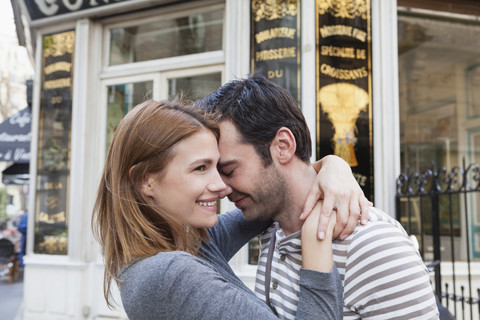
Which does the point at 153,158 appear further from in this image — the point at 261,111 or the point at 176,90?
the point at 176,90

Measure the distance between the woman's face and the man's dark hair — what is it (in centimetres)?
16

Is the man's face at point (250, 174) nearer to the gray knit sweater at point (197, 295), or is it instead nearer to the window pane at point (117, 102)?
the gray knit sweater at point (197, 295)

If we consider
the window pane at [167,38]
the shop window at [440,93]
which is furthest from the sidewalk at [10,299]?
the shop window at [440,93]

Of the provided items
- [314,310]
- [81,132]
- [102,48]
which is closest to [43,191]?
[81,132]

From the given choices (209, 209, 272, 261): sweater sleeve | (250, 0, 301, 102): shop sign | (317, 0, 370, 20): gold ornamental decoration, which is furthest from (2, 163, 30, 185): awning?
(209, 209, 272, 261): sweater sleeve

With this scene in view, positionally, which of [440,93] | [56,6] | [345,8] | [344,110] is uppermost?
[56,6]

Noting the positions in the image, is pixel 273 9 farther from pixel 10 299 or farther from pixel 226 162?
pixel 10 299

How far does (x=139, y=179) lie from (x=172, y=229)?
8.6 inches

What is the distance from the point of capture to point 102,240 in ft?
5.35

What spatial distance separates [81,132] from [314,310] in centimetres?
532

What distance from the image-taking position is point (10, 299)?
26.8ft

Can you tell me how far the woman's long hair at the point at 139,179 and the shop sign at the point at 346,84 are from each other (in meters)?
3.28

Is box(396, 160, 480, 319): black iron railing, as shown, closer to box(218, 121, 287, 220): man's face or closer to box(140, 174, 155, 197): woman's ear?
box(218, 121, 287, 220): man's face

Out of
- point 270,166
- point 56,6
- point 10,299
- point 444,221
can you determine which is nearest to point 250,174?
point 270,166
